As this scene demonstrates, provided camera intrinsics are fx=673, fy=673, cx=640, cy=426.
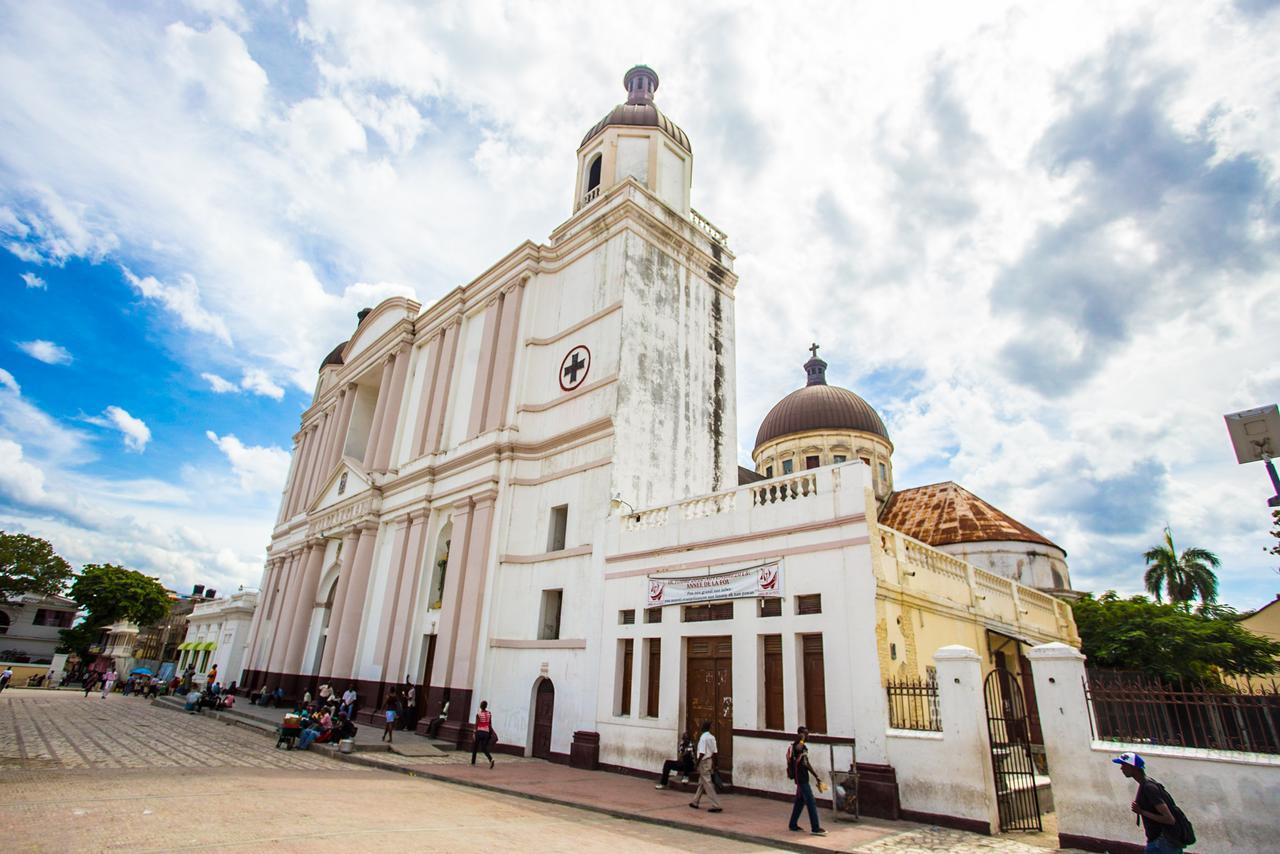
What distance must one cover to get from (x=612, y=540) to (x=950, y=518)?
81.7 feet

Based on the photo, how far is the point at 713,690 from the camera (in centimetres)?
1470

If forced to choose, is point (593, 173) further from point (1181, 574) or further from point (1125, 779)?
point (1181, 574)

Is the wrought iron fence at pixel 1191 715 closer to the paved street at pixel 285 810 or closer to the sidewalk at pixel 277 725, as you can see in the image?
the paved street at pixel 285 810

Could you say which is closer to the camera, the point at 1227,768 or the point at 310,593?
the point at 1227,768

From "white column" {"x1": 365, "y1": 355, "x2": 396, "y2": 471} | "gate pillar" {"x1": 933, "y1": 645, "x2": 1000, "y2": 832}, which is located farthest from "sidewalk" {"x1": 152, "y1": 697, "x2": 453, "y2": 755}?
"gate pillar" {"x1": 933, "y1": 645, "x2": 1000, "y2": 832}

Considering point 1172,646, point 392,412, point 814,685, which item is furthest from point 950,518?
point 392,412

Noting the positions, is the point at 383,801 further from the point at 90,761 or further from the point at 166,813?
the point at 90,761

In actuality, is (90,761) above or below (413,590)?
below

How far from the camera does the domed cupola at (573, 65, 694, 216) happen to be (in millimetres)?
26969

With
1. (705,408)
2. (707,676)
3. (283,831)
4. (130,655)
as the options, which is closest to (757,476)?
(705,408)

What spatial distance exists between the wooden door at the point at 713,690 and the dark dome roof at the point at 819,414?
1211 inches

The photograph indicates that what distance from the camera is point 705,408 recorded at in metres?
23.8

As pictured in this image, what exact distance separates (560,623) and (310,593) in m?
18.2

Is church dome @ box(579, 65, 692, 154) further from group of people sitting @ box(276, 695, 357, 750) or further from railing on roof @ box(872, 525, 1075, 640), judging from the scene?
group of people sitting @ box(276, 695, 357, 750)
